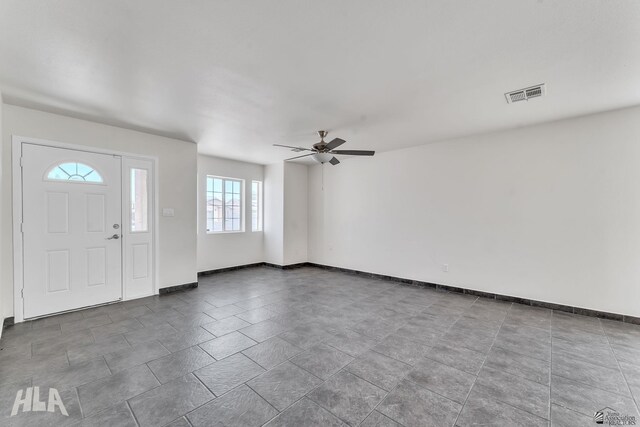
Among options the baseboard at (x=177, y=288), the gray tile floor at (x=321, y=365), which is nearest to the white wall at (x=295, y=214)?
the baseboard at (x=177, y=288)

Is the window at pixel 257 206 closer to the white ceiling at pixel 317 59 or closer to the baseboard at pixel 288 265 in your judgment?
the baseboard at pixel 288 265

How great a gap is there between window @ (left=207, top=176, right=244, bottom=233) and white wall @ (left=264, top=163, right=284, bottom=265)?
2.20 ft

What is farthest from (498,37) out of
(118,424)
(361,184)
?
(361,184)

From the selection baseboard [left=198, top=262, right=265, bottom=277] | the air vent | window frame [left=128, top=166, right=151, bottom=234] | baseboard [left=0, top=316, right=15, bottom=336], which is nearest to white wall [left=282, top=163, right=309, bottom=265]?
baseboard [left=198, top=262, right=265, bottom=277]

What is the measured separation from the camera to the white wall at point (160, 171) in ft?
10.7

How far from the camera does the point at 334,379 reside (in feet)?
7.27

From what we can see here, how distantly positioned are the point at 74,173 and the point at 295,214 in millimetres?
4203

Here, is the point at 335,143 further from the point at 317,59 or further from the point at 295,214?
the point at 295,214

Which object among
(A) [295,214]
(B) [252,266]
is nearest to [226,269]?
(B) [252,266]

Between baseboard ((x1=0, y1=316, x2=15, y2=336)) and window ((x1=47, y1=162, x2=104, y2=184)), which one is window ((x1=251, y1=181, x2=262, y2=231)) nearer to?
window ((x1=47, y1=162, x2=104, y2=184))

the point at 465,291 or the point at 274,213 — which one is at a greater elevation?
the point at 274,213

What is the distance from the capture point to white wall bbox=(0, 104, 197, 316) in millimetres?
3252

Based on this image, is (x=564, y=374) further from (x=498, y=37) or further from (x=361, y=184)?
(x=361, y=184)

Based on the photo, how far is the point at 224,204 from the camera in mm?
6387
